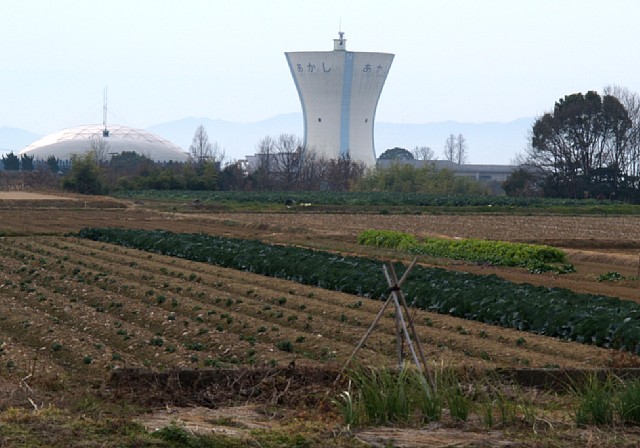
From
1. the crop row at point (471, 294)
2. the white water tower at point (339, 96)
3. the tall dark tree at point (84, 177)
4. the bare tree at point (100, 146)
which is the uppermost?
the white water tower at point (339, 96)

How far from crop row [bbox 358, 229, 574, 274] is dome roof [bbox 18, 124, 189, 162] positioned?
9162 centimetres

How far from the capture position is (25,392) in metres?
8.54

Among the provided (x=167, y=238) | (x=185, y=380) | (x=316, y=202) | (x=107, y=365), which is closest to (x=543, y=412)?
(x=185, y=380)

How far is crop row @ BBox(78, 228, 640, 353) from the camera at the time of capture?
1409 cm

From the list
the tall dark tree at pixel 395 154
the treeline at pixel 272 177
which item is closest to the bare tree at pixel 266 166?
the treeline at pixel 272 177

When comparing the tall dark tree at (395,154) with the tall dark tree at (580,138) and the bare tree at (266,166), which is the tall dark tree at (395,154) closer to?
the bare tree at (266,166)

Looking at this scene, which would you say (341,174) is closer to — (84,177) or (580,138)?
(580,138)

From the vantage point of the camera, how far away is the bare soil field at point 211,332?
27.5 ft

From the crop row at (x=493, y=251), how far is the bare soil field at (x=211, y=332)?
649 mm

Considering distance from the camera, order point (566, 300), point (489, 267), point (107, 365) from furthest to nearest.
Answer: point (489, 267) → point (566, 300) → point (107, 365)

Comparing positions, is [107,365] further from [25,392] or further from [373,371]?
[373,371]

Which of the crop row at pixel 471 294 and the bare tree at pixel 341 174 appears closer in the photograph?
the crop row at pixel 471 294

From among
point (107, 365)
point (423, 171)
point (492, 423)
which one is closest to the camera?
point (492, 423)

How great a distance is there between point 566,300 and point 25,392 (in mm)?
9687
